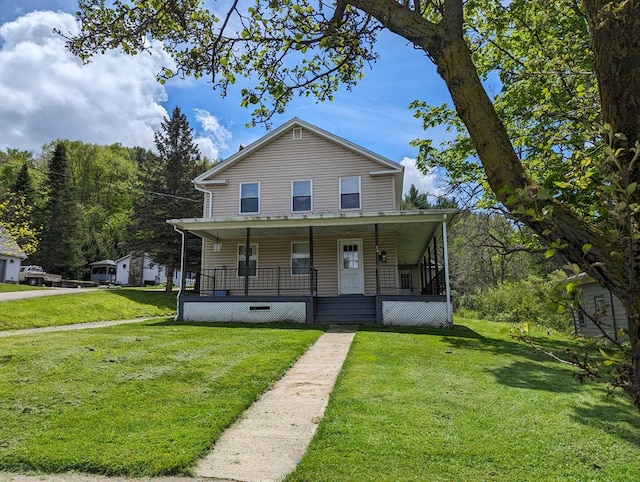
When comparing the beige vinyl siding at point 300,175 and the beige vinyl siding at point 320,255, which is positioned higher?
the beige vinyl siding at point 300,175

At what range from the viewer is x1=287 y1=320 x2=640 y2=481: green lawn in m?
3.21

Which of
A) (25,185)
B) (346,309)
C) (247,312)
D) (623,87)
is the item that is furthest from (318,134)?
(25,185)

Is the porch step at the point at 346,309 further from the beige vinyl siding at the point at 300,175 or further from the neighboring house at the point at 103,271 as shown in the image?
the neighboring house at the point at 103,271

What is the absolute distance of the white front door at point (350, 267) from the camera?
15.8 metres

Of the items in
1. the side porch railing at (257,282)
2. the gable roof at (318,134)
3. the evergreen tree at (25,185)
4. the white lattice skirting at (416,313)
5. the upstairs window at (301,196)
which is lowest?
the white lattice skirting at (416,313)

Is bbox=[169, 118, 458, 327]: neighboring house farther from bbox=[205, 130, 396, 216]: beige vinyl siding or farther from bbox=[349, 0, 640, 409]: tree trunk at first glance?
bbox=[349, 0, 640, 409]: tree trunk

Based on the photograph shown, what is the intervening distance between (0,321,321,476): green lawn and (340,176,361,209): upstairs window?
8.90 meters

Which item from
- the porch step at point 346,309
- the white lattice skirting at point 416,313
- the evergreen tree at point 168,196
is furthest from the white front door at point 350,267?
the evergreen tree at point 168,196

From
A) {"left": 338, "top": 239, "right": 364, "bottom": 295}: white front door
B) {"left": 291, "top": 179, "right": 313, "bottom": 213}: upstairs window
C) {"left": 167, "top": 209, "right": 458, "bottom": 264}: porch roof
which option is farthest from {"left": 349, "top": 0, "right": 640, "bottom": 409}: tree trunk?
{"left": 291, "top": 179, "right": 313, "bottom": 213}: upstairs window

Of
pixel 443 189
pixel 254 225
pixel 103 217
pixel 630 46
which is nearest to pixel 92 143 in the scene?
pixel 103 217

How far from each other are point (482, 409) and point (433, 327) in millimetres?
8138

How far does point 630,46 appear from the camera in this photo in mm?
1539

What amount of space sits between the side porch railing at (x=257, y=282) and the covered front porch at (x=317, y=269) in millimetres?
39

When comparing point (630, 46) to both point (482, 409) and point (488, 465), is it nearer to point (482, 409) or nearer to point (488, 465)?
point (488, 465)
